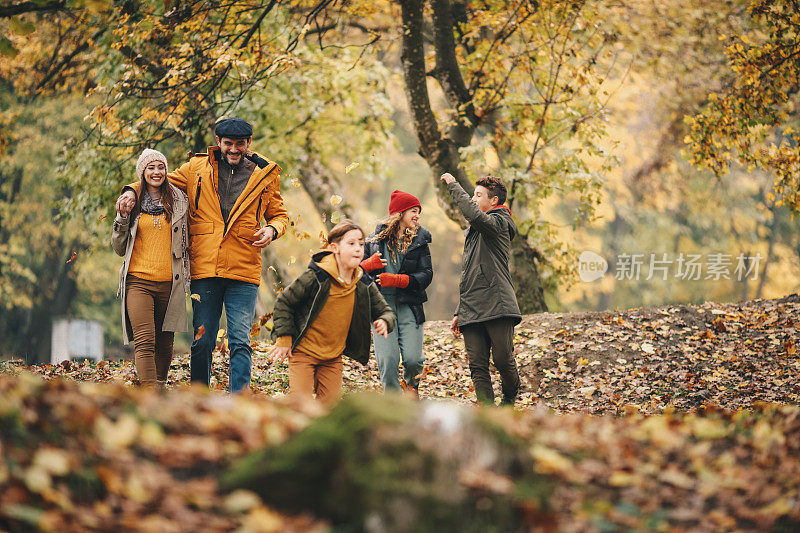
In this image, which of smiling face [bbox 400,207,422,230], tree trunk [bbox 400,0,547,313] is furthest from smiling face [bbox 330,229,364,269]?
tree trunk [bbox 400,0,547,313]

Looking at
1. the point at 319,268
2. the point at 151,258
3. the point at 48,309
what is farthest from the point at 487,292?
the point at 48,309

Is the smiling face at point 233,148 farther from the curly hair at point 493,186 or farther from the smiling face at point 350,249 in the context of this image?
the curly hair at point 493,186

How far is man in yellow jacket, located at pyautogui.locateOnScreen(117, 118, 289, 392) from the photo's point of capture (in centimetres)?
577

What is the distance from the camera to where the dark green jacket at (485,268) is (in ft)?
19.7

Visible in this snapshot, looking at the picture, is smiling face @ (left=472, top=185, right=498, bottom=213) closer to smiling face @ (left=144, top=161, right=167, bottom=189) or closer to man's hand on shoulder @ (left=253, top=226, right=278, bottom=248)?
man's hand on shoulder @ (left=253, top=226, right=278, bottom=248)

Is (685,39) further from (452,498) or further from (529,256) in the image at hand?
(452,498)

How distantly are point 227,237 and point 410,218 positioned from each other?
1.57 metres

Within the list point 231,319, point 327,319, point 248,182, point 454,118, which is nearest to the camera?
point 327,319

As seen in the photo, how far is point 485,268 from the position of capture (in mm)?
6168

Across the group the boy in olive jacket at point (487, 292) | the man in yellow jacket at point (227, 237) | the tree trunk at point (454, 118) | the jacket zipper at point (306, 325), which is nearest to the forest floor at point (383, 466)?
the jacket zipper at point (306, 325)

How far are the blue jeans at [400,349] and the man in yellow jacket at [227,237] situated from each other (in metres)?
1.07

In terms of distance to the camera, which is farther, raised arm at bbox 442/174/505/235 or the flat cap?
raised arm at bbox 442/174/505/235

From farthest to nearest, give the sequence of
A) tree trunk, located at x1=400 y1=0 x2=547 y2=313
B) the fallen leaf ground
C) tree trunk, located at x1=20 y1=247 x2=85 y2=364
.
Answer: tree trunk, located at x1=20 y1=247 x2=85 y2=364, tree trunk, located at x1=400 y1=0 x2=547 y2=313, the fallen leaf ground

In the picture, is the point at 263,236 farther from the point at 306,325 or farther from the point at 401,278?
the point at 401,278
